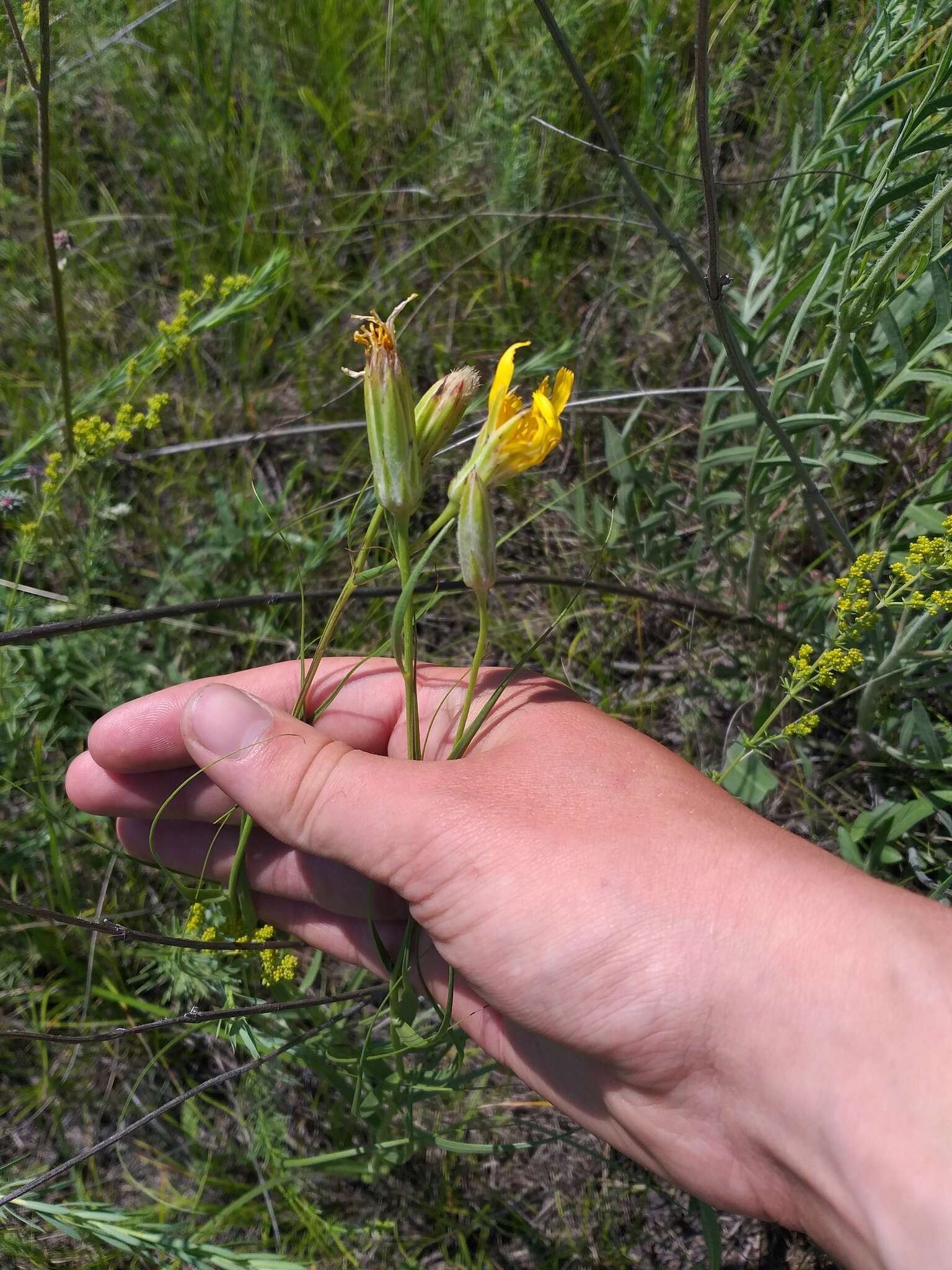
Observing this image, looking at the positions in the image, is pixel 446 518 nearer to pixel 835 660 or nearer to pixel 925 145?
pixel 835 660

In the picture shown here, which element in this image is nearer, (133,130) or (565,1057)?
(565,1057)

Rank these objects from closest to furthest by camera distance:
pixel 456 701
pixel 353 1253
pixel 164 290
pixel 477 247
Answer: pixel 456 701
pixel 353 1253
pixel 477 247
pixel 164 290

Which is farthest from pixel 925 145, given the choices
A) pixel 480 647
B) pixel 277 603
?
pixel 277 603

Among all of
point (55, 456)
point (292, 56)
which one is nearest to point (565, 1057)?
point (55, 456)

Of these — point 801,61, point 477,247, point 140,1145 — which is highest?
point 801,61

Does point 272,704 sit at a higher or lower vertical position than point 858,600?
lower

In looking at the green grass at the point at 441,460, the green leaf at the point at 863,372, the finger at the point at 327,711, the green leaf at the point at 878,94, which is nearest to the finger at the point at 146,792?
the finger at the point at 327,711

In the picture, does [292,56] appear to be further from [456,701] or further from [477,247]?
[456,701]
